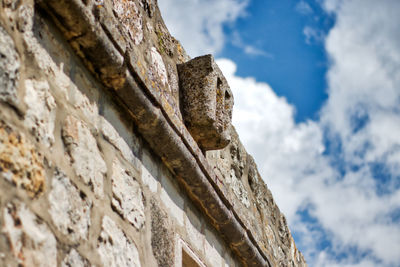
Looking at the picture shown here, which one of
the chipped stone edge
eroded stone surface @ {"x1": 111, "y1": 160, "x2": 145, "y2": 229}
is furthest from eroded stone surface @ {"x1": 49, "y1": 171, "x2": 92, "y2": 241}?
the chipped stone edge

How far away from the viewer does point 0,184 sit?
1.76m

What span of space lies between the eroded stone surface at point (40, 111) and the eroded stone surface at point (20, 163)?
0.24 ft

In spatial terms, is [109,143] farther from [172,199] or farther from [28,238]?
[28,238]

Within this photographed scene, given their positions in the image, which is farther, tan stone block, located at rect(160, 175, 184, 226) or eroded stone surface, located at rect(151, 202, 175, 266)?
tan stone block, located at rect(160, 175, 184, 226)

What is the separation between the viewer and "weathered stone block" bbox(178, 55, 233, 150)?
3.35 m

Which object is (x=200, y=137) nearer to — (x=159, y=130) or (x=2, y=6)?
Answer: (x=159, y=130)

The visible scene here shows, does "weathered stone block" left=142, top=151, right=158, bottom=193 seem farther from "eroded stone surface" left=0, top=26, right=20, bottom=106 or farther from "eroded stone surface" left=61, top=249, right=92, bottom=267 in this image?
"eroded stone surface" left=0, top=26, right=20, bottom=106

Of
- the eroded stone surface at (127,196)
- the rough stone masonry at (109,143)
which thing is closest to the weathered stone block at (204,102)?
the rough stone masonry at (109,143)

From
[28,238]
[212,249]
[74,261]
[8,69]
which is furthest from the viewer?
[212,249]

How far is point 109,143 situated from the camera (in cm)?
252

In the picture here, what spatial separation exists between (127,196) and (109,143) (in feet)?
0.70

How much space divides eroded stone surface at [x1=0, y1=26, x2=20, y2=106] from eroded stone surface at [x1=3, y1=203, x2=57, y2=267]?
31cm

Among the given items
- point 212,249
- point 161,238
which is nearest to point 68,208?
point 161,238

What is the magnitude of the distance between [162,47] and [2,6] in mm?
1419
